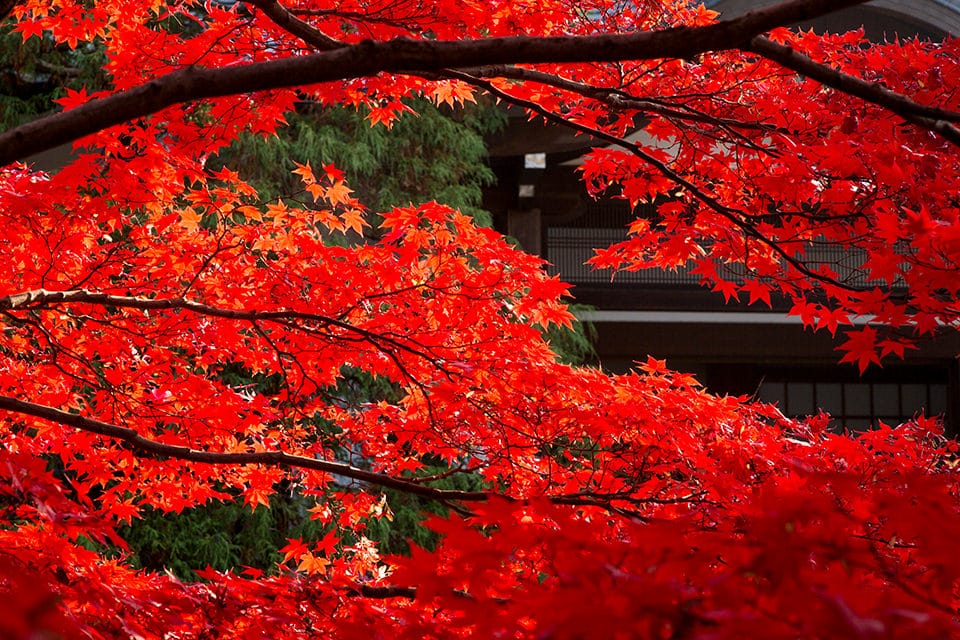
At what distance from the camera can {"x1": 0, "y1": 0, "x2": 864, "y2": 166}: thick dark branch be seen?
2.15m

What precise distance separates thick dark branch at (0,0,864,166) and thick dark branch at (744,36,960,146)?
184 millimetres

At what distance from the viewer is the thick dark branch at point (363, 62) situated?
2150 millimetres

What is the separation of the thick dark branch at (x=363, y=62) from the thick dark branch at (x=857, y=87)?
18 cm

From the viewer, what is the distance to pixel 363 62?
7.14 ft

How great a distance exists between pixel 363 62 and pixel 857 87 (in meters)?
1.23

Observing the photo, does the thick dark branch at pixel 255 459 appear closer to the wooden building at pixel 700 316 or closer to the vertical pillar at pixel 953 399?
the wooden building at pixel 700 316

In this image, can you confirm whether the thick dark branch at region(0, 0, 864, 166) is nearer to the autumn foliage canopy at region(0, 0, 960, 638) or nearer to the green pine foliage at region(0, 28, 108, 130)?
the autumn foliage canopy at region(0, 0, 960, 638)

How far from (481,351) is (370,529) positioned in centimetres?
442

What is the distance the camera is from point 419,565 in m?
2.06

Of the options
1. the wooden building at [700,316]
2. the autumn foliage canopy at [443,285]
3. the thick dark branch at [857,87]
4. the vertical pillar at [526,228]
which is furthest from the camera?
the vertical pillar at [526,228]

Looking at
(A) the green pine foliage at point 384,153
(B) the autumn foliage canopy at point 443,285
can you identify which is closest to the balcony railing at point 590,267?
(A) the green pine foliage at point 384,153

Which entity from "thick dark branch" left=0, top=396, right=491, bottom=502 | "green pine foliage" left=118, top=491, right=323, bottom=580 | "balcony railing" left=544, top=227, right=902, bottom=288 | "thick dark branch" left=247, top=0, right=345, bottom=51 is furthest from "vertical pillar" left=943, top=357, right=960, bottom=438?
"thick dark branch" left=247, top=0, right=345, bottom=51

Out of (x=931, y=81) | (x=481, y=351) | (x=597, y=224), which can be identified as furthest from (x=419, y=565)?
(x=597, y=224)

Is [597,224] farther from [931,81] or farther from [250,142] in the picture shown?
[931,81]
